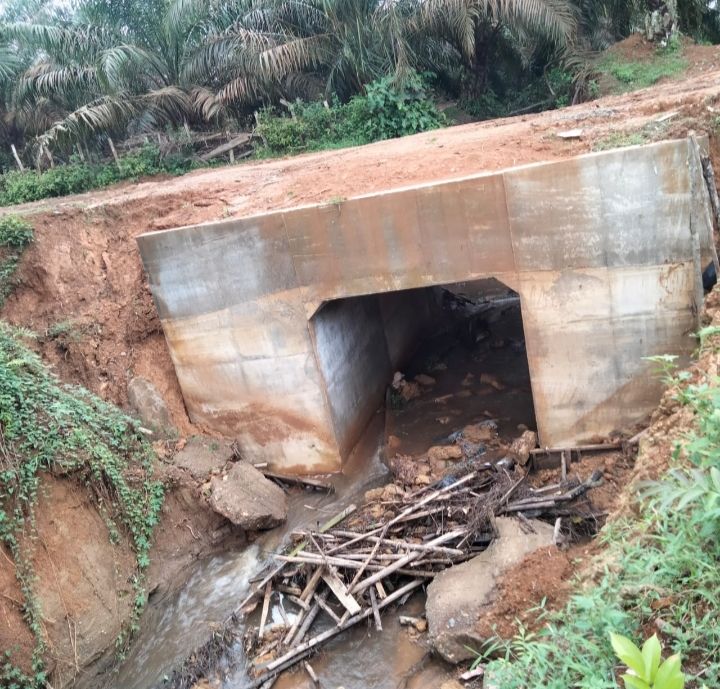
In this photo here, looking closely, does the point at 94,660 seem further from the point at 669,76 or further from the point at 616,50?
the point at 616,50

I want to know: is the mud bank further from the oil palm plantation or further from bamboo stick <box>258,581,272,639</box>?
the oil palm plantation

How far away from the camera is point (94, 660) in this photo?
7262 millimetres

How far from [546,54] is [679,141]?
33.1 feet

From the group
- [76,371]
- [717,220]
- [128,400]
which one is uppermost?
[717,220]

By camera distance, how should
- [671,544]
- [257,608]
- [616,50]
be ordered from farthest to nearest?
[616,50], [257,608], [671,544]

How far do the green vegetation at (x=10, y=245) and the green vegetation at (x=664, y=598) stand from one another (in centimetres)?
954

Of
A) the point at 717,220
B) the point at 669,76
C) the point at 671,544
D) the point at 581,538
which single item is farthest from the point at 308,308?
the point at 669,76

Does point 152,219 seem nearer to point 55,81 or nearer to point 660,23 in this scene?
Answer: point 55,81

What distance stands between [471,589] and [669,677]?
4698mm

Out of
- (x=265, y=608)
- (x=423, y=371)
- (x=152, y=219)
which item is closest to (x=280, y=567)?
(x=265, y=608)

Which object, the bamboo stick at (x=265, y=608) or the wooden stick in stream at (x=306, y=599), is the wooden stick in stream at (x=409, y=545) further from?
the bamboo stick at (x=265, y=608)

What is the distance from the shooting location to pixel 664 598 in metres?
3.11

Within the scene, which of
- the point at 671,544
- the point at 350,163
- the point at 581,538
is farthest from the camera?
the point at 350,163

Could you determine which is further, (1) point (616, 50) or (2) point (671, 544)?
(1) point (616, 50)
